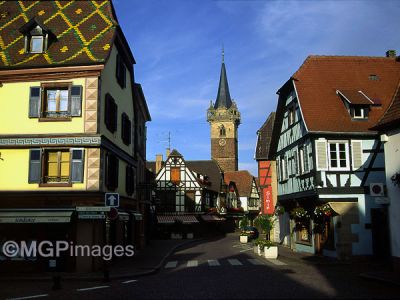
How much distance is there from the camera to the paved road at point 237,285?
11.7 metres

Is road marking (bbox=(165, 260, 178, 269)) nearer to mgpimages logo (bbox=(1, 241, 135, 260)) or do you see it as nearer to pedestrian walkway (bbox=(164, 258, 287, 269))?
pedestrian walkway (bbox=(164, 258, 287, 269))

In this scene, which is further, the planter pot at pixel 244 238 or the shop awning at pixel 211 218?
the shop awning at pixel 211 218

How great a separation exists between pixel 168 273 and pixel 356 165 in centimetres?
1067

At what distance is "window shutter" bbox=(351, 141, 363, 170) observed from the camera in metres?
21.4

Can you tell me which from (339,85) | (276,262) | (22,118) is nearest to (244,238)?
(276,262)

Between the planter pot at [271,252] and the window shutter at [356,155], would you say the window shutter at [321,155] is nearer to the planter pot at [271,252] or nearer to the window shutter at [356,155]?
the window shutter at [356,155]

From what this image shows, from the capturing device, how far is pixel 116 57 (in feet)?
74.2

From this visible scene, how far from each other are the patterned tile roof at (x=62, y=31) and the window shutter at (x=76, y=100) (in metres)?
1.11

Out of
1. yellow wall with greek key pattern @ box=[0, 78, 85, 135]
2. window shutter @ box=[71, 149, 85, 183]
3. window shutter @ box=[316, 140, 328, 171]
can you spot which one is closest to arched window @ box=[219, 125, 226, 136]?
window shutter @ box=[316, 140, 328, 171]

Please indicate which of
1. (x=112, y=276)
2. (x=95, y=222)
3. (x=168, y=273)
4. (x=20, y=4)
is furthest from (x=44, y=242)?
(x=20, y=4)

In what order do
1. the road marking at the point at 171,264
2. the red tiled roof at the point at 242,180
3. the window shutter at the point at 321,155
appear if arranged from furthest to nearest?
the red tiled roof at the point at 242,180 → the window shutter at the point at 321,155 → the road marking at the point at 171,264

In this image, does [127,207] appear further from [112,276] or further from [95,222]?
[112,276]

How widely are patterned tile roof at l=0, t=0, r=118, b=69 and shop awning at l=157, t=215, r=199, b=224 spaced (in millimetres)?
28657

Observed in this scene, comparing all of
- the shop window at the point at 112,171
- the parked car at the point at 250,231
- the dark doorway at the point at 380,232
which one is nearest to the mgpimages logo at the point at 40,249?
the shop window at the point at 112,171
